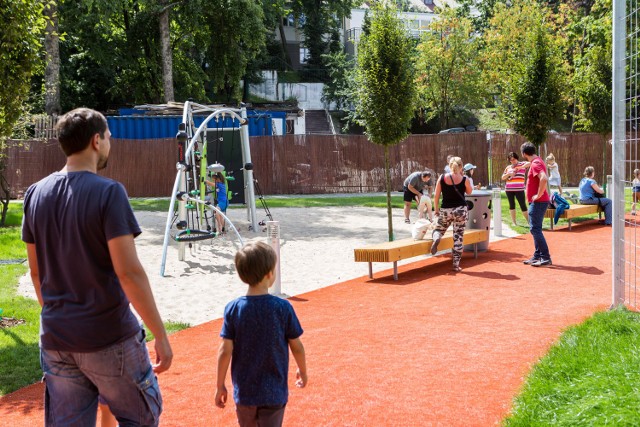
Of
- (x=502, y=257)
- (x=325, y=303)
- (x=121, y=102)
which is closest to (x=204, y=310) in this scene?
(x=325, y=303)

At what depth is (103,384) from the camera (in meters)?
3.26

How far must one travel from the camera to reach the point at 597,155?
32969 mm

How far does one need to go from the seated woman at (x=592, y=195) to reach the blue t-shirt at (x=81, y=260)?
16.9 meters

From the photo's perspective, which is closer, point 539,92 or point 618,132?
point 618,132

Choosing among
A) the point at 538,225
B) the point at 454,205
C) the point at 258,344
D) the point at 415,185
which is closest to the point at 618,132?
the point at 538,225

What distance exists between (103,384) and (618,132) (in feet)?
20.7

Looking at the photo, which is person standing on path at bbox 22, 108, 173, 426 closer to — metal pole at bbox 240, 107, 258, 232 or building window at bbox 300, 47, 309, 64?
metal pole at bbox 240, 107, 258, 232

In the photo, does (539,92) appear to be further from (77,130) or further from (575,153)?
(77,130)

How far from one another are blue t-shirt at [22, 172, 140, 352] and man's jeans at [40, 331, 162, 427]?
6 centimetres

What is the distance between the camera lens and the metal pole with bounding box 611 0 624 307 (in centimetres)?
787

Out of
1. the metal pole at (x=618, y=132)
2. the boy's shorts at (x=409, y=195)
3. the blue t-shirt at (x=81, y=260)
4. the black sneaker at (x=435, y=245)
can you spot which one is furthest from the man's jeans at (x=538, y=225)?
the blue t-shirt at (x=81, y=260)

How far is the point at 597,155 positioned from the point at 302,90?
30.4m

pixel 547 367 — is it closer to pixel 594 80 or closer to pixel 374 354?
pixel 374 354

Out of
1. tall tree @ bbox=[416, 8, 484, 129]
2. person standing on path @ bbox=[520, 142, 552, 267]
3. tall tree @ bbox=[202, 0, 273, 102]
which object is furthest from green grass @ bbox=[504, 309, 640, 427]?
tall tree @ bbox=[416, 8, 484, 129]
